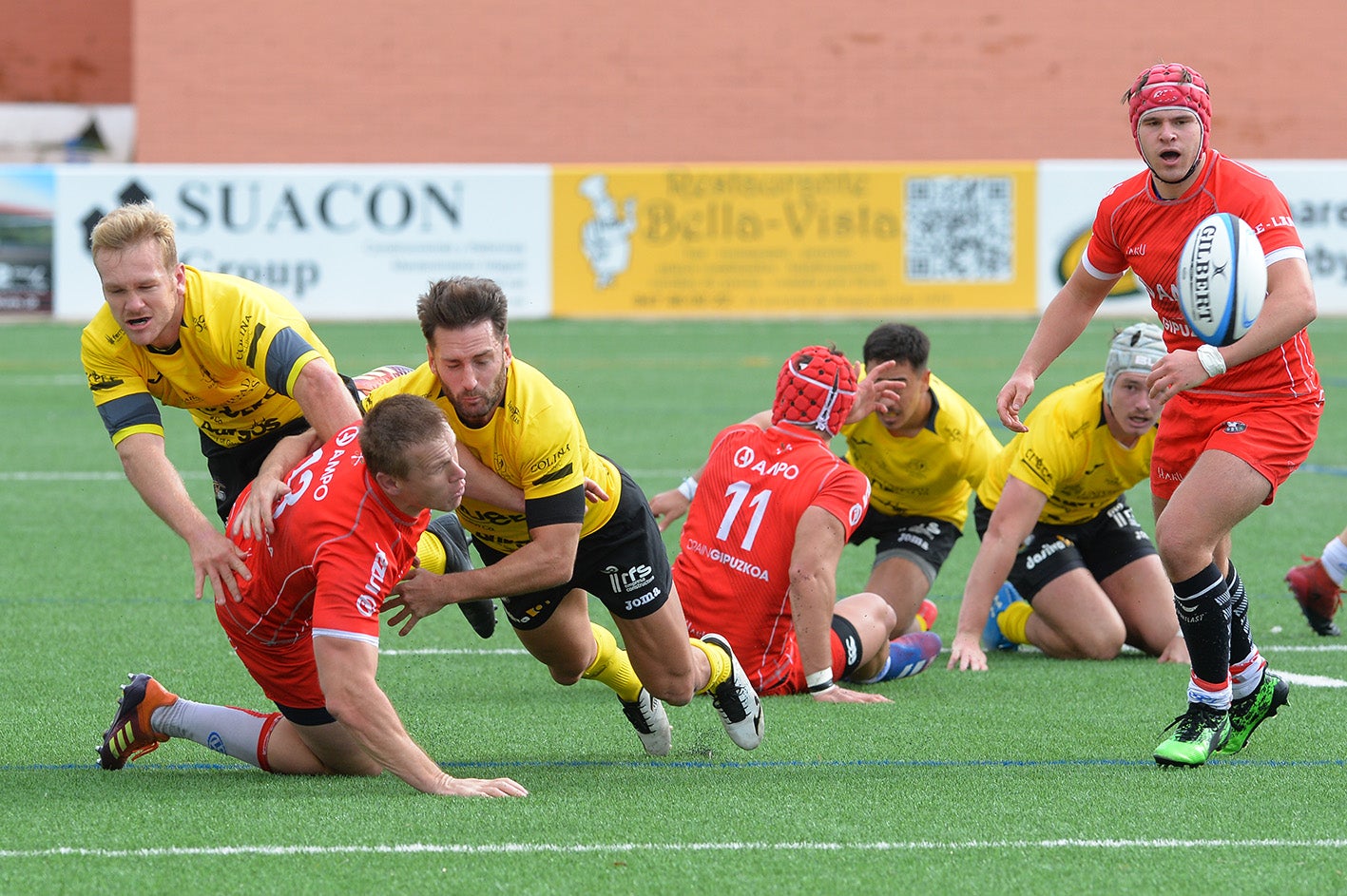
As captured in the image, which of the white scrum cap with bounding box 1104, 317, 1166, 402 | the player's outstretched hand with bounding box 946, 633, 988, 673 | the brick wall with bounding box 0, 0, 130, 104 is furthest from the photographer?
the brick wall with bounding box 0, 0, 130, 104

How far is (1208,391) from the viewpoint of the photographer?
17.0ft

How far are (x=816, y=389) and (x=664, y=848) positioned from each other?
2.40m

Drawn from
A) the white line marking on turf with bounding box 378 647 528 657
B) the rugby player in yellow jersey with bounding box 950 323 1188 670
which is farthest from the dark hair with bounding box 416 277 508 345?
the rugby player in yellow jersey with bounding box 950 323 1188 670

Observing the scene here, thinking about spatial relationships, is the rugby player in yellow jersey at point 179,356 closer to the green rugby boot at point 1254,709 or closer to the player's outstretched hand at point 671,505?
the player's outstretched hand at point 671,505

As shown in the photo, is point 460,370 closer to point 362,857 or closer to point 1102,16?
point 362,857

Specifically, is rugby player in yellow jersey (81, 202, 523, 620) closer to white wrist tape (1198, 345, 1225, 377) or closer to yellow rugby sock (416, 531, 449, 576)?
yellow rugby sock (416, 531, 449, 576)

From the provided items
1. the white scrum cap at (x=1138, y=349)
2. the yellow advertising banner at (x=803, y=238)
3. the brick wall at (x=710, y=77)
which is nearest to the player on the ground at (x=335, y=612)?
the white scrum cap at (x=1138, y=349)

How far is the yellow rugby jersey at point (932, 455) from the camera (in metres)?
7.49

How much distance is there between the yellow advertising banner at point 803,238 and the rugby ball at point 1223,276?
1706 cm

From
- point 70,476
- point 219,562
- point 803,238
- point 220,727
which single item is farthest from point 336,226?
point 219,562

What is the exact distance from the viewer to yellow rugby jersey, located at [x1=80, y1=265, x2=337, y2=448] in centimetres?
520

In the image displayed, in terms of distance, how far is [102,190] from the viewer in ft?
69.3

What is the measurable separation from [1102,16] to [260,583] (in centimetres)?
2531

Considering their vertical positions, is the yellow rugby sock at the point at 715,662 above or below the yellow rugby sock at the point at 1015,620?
above
